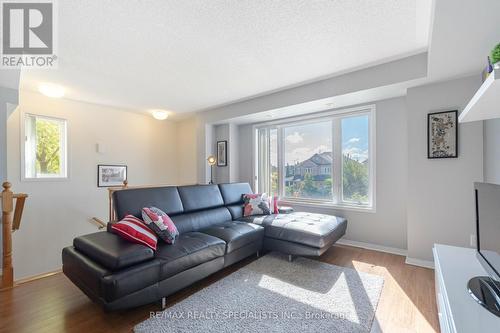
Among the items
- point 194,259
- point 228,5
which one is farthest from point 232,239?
point 228,5

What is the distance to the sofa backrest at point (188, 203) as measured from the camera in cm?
254

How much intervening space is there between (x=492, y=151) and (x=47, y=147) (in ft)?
19.1

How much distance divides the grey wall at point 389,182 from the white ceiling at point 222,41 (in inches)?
37.5

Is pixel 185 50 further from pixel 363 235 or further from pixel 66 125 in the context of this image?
pixel 363 235

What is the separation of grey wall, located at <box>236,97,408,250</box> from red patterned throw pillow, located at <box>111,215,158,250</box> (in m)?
2.98

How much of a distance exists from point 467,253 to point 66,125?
5.38m

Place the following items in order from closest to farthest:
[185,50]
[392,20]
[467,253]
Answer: [467,253], [392,20], [185,50]

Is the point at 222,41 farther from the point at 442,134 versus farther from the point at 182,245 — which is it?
the point at 442,134

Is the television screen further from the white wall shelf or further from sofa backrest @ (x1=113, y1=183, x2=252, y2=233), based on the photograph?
sofa backrest @ (x1=113, y1=183, x2=252, y2=233)

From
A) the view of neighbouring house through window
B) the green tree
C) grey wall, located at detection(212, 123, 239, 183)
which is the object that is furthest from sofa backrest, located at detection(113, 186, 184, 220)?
the view of neighbouring house through window

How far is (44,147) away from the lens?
366 cm

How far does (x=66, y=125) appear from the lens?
12.5 feet

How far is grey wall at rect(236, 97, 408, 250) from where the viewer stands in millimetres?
3158

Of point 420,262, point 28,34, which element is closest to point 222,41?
point 28,34
